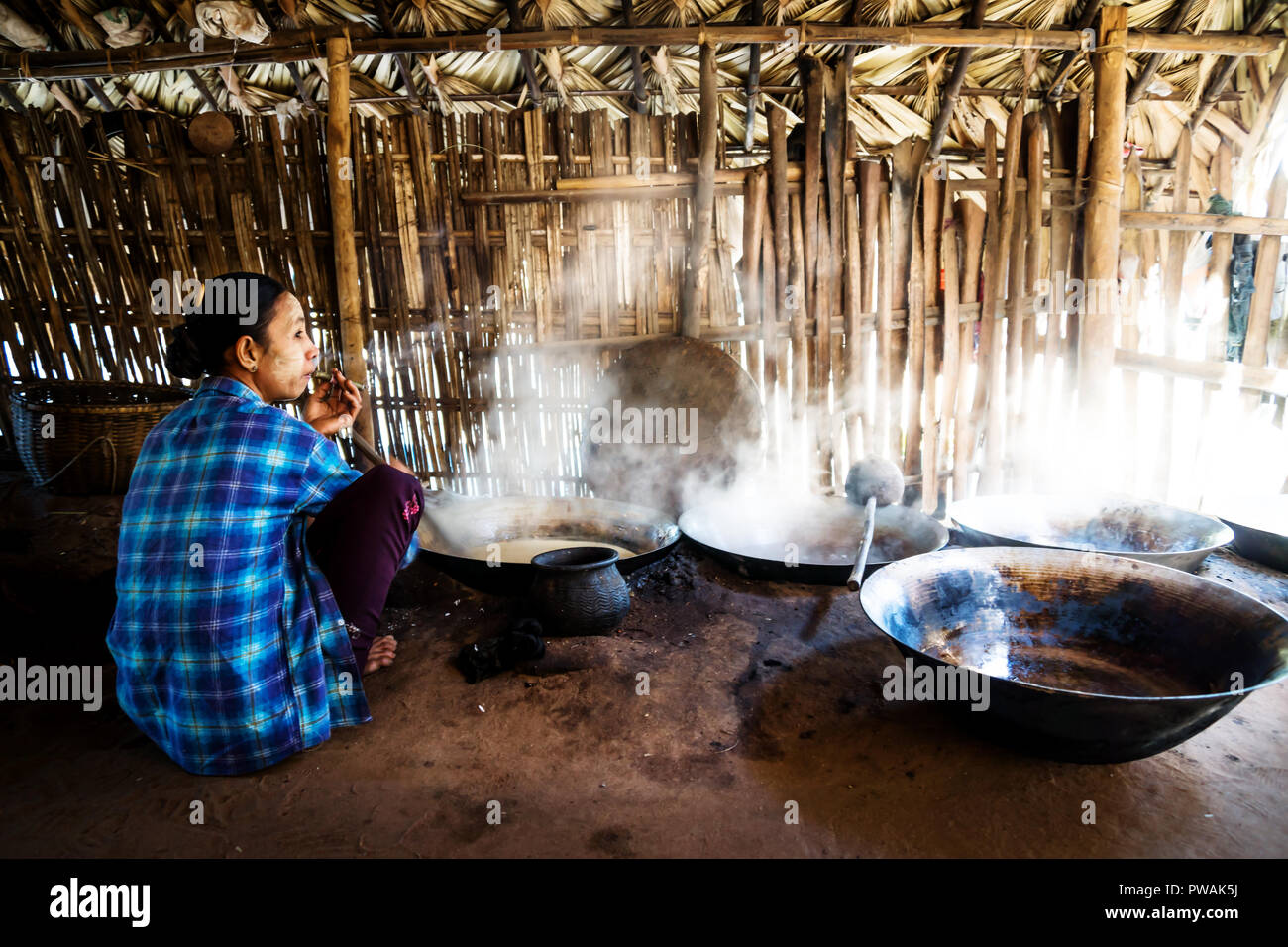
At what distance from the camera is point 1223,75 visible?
469cm

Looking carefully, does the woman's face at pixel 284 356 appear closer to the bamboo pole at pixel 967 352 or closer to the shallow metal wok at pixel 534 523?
the shallow metal wok at pixel 534 523

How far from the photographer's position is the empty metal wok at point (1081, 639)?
5.90 ft

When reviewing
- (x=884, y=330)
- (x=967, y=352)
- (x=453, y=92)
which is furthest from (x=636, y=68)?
(x=967, y=352)

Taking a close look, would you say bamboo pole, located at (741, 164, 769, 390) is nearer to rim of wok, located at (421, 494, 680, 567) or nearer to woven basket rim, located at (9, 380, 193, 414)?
rim of wok, located at (421, 494, 680, 567)

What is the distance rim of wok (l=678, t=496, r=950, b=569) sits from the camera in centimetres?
319

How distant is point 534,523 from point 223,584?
2027 millimetres

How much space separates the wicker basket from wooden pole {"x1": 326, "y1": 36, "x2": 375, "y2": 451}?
1244 mm

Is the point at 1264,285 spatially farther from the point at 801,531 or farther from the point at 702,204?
the point at 702,204

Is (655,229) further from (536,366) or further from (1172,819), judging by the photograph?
(1172,819)

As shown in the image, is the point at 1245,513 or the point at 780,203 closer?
the point at 1245,513

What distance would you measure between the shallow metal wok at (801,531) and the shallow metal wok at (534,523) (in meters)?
0.22

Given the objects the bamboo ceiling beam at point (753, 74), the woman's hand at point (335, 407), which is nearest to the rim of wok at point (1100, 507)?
the woman's hand at point (335, 407)

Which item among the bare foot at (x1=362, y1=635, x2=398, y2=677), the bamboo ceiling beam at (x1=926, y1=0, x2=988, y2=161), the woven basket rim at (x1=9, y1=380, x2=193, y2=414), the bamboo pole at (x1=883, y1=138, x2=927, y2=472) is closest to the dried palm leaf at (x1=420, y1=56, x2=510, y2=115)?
the woven basket rim at (x1=9, y1=380, x2=193, y2=414)
